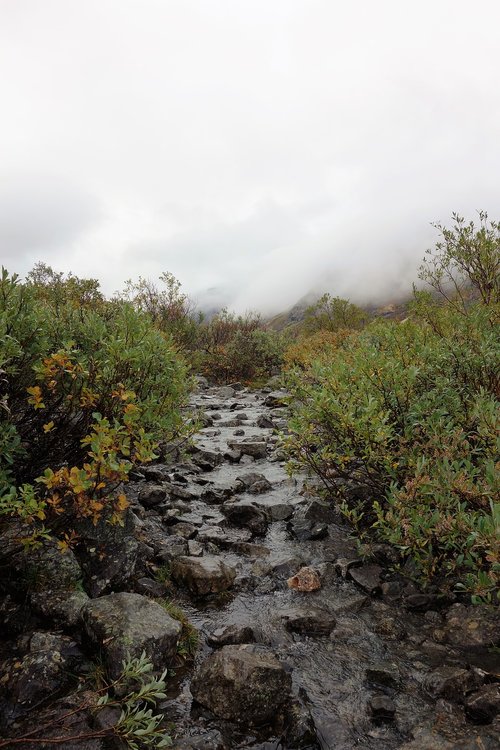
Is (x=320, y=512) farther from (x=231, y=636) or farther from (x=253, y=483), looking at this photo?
(x=231, y=636)

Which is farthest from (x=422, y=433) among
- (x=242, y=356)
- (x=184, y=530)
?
(x=242, y=356)

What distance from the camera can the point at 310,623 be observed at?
5.87m

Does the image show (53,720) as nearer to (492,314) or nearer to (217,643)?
(217,643)

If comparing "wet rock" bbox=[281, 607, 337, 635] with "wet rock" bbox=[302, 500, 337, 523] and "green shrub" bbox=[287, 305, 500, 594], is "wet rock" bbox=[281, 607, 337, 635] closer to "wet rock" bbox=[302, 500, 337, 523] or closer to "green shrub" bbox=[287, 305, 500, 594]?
"green shrub" bbox=[287, 305, 500, 594]

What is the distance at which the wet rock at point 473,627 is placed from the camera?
5.27 m

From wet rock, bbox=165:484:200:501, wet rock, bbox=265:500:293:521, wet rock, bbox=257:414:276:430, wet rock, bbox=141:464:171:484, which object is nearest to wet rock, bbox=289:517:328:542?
wet rock, bbox=265:500:293:521

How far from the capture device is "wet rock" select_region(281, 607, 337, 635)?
19.1ft

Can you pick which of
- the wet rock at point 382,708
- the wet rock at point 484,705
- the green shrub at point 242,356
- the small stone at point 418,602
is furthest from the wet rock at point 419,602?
the green shrub at point 242,356

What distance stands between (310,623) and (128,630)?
8.28ft

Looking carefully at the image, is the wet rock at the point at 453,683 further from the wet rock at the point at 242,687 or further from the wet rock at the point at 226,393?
the wet rock at the point at 226,393

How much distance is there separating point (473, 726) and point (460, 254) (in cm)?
1089

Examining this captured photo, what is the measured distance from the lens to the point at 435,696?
461 cm

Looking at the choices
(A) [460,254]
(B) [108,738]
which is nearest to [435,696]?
(B) [108,738]

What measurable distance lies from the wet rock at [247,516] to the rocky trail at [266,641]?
365 mm
